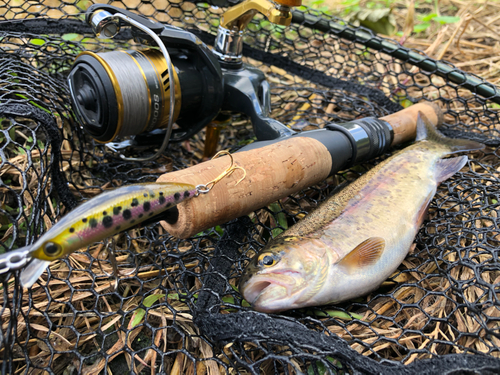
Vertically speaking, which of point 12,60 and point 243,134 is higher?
point 12,60

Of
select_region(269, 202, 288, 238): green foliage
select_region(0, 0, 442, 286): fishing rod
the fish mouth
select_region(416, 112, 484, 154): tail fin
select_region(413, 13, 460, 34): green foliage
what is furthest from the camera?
select_region(413, 13, 460, 34): green foliage

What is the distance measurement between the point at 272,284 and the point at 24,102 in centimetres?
122

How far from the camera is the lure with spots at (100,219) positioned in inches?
36.5

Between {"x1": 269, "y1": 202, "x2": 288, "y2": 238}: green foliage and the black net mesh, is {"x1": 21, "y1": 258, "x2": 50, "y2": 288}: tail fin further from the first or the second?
{"x1": 269, "y1": 202, "x2": 288, "y2": 238}: green foliage

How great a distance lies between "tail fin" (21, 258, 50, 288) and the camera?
949 mm

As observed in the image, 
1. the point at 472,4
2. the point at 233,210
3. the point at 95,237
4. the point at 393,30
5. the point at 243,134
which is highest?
the point at 472,4

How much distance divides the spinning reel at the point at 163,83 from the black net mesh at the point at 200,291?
8.7 inches

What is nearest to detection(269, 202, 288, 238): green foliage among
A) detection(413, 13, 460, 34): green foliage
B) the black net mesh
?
the black net mesh

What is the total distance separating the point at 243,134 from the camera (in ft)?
8.51

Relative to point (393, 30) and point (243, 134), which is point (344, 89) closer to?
point (243, 134)

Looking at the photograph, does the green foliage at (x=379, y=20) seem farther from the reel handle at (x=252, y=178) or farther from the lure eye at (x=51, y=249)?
the lure eye at (x=51, y=249)

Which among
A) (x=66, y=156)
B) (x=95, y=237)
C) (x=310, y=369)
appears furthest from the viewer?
(x=66, y=156)

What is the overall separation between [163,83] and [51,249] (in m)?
0.97

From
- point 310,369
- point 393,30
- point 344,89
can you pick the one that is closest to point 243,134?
point 344,89
